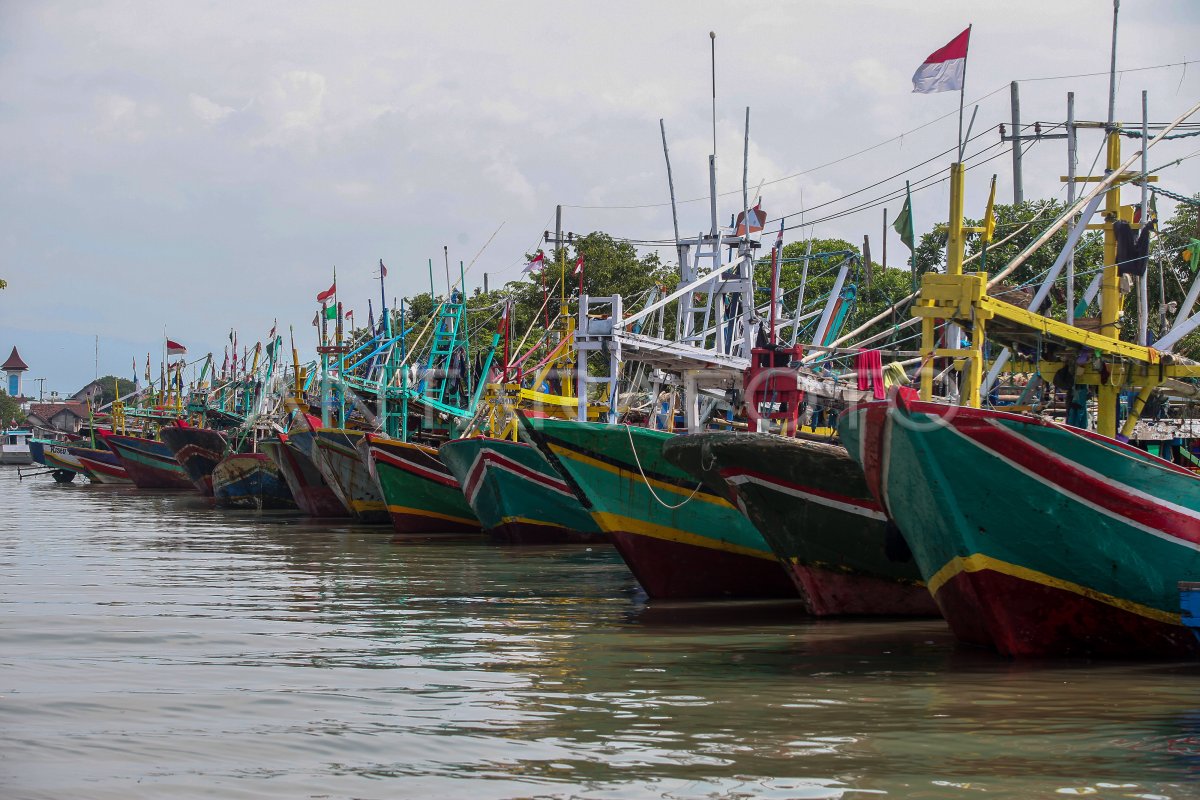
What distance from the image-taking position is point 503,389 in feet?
70.8

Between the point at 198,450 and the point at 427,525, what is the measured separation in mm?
20159

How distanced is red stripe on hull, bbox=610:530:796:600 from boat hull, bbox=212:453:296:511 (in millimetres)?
23768

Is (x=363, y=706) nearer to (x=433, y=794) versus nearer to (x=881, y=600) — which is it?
(x=433, y=794)

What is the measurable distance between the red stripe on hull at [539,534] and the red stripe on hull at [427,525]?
3.98 meters

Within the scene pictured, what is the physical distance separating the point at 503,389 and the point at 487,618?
8.36 meters

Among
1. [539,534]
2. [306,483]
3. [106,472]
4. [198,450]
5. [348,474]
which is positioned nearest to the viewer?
[539,534]

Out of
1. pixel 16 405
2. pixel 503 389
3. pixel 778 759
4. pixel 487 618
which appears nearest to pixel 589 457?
pixel 487 618

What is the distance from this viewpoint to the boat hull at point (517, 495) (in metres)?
21.8

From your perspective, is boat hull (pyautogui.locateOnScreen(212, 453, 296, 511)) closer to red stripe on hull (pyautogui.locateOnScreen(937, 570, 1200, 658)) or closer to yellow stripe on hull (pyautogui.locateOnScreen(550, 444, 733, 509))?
yellow stripe on hull (pyautogui.locateOnScreen(550, 444, 733, 509))

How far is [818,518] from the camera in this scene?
43.1ft

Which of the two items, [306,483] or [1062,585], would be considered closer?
[1062,585]

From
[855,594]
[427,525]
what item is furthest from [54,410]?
[855,594]

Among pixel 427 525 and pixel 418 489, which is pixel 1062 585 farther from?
pixel 427 525

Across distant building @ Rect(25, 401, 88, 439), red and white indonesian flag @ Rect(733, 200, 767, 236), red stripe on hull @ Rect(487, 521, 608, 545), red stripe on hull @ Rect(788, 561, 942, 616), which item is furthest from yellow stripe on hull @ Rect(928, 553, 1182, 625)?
distant building @ Rect(25, 401, 88, 439)
